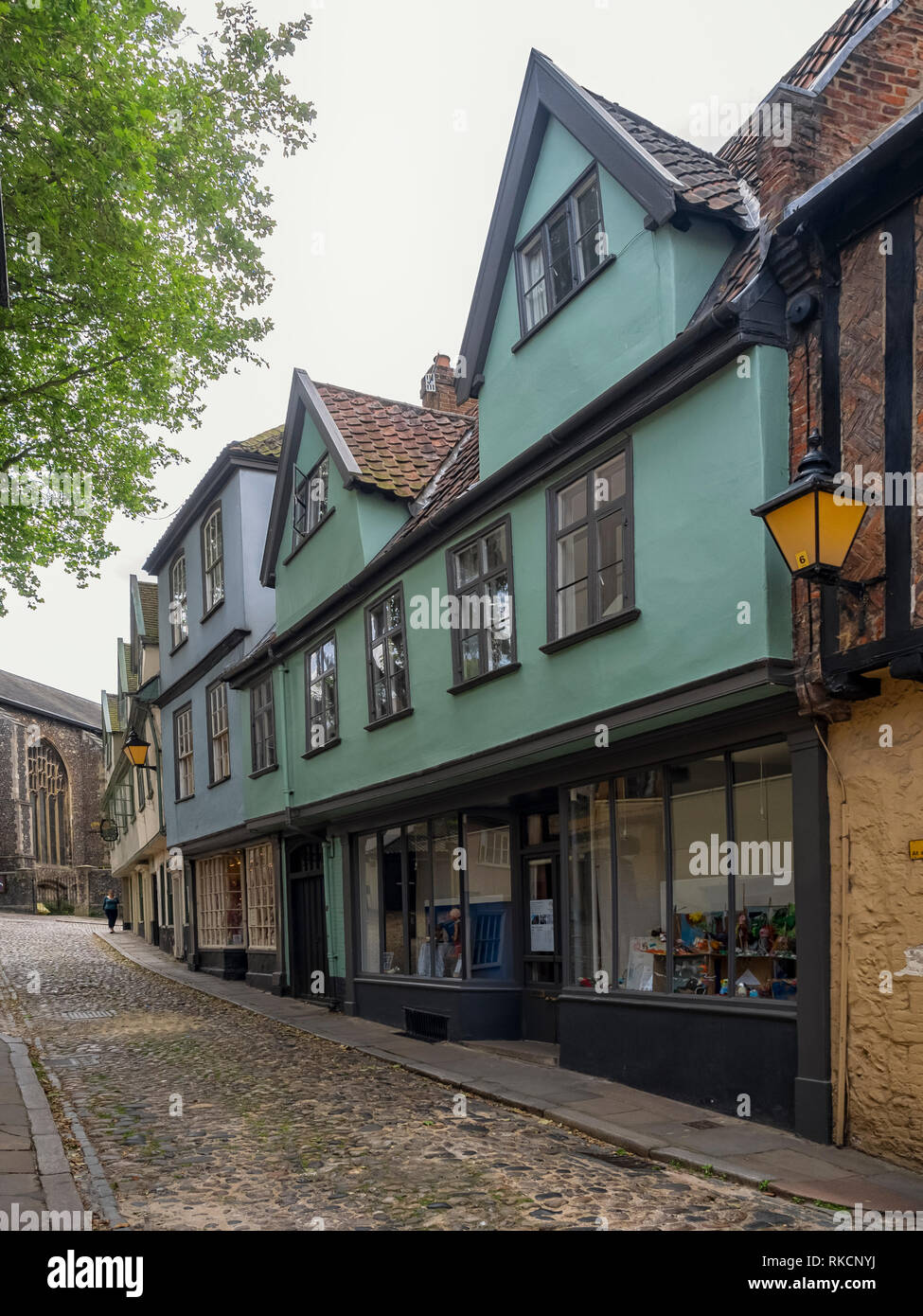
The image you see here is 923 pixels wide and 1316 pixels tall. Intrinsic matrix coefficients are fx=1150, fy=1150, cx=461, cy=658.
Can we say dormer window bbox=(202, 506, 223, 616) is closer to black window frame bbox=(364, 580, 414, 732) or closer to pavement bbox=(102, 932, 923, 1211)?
black window frame bbox=(364, 580, 414, 732)

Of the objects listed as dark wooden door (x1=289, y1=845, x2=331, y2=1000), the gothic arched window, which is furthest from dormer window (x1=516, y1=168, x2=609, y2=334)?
the gothic arched window

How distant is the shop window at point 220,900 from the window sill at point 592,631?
14.8 m

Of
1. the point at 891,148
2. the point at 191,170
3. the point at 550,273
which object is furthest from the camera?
the point at 191,170

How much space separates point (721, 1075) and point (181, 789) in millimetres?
20404

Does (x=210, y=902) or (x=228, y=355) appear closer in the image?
(x=228, y=355)

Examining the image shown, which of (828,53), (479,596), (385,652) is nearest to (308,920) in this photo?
(385,652)

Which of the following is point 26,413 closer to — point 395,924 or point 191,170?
point 191,170

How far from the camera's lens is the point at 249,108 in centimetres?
1530

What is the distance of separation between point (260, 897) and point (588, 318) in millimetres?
15054

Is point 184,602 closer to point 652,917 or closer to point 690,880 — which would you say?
point 652,917

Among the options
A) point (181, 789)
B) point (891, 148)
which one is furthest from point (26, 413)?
point (181, 789)

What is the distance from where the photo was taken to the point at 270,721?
2031 centimetres

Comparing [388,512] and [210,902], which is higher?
[388,512]

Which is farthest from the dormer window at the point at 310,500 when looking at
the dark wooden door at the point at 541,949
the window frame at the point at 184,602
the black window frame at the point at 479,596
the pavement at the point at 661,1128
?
the window frame at the point at 184,602
